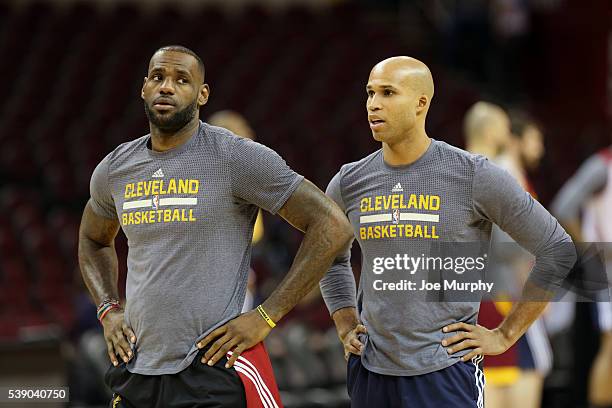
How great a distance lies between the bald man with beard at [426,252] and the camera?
4125 mm

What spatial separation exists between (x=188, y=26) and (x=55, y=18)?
4.92 ft

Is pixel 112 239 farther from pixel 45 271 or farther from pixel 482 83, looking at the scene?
pixel 482 83

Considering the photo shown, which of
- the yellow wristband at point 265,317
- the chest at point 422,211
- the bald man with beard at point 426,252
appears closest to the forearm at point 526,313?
the bald man with beard at point 426,252

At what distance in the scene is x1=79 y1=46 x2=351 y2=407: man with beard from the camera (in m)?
4.05

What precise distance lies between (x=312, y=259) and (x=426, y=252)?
0.39 meters

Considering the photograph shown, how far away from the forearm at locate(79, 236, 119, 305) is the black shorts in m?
0.50

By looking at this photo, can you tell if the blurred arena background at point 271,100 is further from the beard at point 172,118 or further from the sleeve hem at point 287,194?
the beard at point 172,118

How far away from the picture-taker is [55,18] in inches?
555

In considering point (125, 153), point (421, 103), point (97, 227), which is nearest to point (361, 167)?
point (421, 103)

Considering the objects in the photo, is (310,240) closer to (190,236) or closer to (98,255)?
(190,236)

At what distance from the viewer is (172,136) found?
4.22m

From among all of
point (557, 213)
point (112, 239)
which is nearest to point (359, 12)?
point (557, 213)

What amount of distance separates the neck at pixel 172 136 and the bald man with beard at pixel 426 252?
0.60 metres

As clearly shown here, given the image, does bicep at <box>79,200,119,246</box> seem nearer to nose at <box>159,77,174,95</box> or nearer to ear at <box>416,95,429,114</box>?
nose at <box>159,77,174,95</box>
